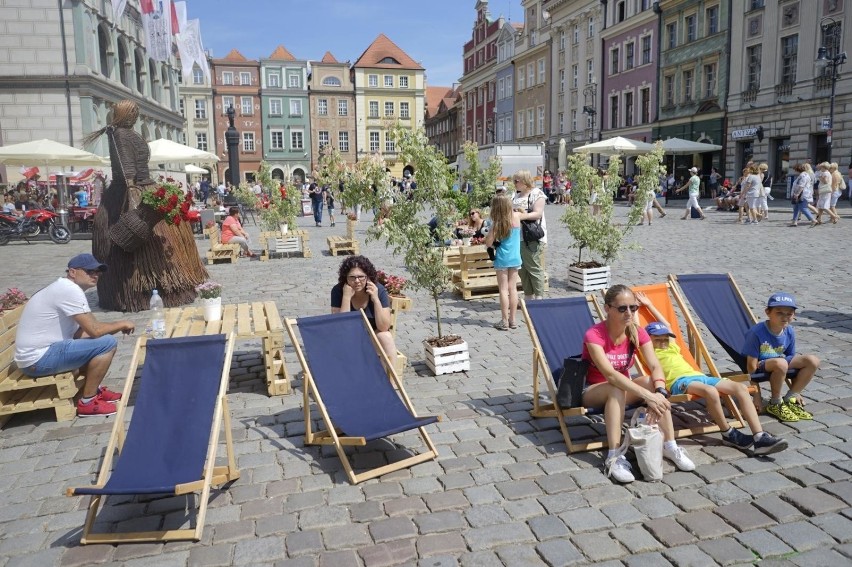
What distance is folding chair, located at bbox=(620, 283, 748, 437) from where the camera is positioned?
4453mm

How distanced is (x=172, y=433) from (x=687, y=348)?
148 inches

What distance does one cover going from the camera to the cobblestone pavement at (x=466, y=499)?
10.6 ft

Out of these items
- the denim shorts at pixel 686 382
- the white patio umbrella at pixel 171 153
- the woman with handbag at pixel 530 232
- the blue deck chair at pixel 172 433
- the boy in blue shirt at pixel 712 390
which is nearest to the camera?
the blue deck chair at pixel 172 433

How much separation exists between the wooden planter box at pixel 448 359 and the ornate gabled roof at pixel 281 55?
234ft

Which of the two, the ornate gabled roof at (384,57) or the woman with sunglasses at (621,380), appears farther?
the ornate gabled roof at (384,57)

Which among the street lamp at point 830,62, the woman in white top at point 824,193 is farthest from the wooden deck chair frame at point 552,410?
the street lamp at point 830,62

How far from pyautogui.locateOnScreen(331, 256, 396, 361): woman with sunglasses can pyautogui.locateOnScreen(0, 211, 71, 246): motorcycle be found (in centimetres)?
1654

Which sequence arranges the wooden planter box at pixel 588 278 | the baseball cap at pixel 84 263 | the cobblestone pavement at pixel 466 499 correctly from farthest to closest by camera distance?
1. the wooden planter box at pixel 588 278
2. the baseball cap at pixel 84 263
3. the cobblestone pavement at pixel 466 499

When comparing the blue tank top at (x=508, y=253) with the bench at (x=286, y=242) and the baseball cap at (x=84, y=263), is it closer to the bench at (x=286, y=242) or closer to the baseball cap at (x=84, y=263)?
the baseball cap at (x=84, y=263)

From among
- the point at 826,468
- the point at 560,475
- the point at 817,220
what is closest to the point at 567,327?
the point at 560,475

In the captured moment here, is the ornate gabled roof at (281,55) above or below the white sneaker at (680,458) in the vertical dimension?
above

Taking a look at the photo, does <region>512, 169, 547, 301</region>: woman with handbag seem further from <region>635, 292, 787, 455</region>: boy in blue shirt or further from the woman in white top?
the woman in white top

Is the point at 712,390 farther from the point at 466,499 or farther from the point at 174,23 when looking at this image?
the point at 174,23

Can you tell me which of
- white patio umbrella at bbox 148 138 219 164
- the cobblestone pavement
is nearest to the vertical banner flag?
white patio umbrella at bbox 148 138 219 164
